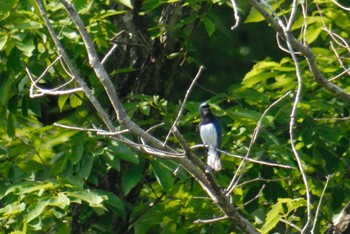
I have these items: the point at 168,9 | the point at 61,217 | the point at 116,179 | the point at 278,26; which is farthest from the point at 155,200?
the point at 278,26

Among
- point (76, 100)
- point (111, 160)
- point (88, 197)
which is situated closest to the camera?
point (88, 197)

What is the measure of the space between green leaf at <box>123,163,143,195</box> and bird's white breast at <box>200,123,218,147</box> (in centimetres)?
46

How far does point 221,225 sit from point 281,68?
929 millimetres

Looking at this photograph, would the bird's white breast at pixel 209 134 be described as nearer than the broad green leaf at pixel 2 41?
Yes

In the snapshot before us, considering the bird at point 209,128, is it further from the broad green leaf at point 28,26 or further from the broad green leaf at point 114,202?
the broad green leaf at point 28,26

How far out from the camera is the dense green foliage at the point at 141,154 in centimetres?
488

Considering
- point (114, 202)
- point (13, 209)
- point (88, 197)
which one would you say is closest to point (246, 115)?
point (114, 202)

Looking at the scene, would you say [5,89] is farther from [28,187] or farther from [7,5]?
[28,187]

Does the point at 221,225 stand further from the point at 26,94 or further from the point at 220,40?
the point at 220,40

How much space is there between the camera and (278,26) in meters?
3.03

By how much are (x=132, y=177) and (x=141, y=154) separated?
0.13m

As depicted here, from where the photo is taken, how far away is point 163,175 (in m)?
4.88

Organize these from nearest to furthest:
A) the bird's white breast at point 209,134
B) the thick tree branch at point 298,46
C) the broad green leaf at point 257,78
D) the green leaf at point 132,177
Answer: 1. the thick tree branch at point 298,46
2. the bird's white breast at point 209,134
3. the green leaf at point 132,177
4. the broad green leaf at point 257,78

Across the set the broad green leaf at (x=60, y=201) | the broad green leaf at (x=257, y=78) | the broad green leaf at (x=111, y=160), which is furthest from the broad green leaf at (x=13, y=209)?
the broad green leaf at (x=257, y=78)
